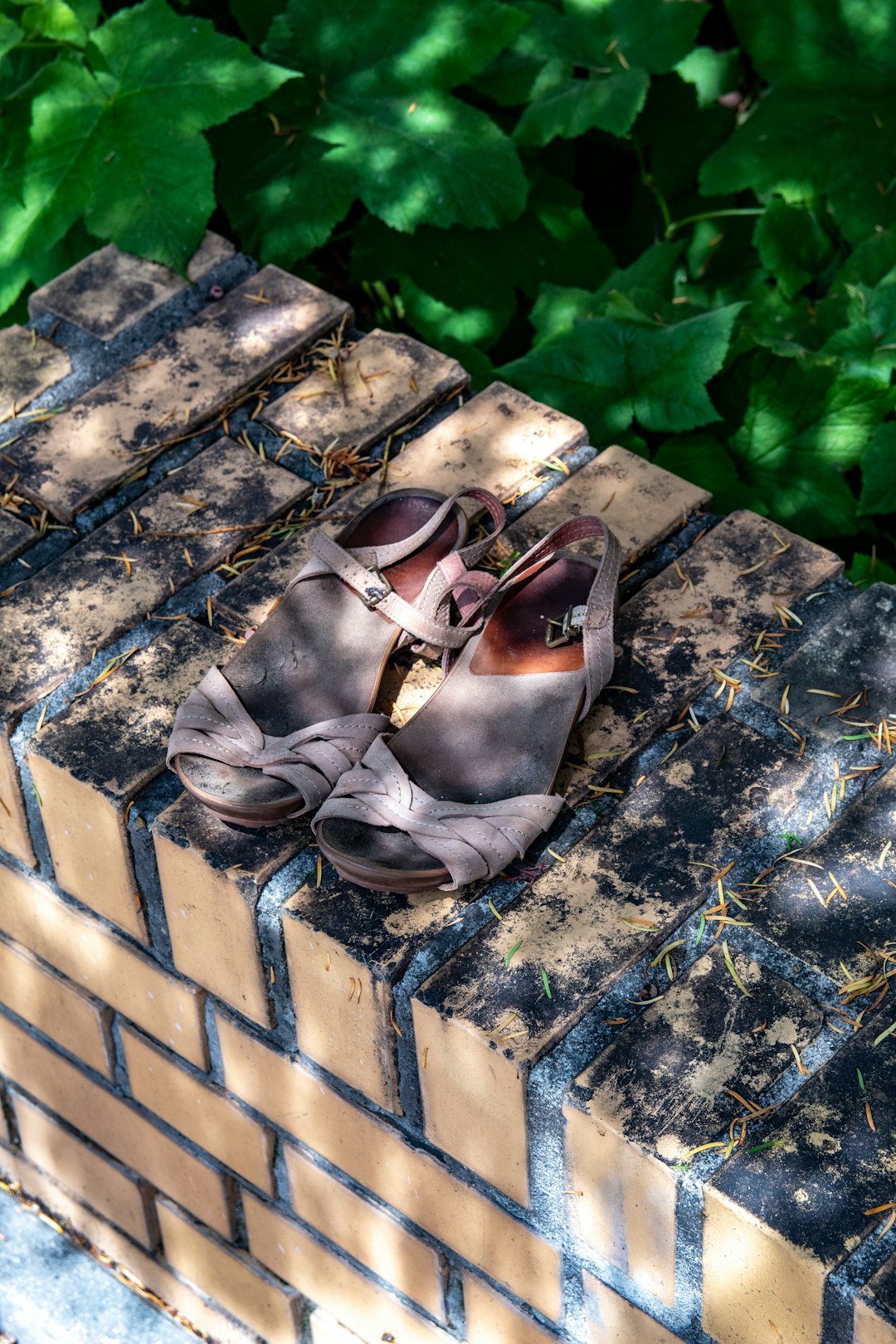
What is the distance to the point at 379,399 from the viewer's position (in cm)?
242

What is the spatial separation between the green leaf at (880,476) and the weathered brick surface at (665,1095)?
3.29 ft

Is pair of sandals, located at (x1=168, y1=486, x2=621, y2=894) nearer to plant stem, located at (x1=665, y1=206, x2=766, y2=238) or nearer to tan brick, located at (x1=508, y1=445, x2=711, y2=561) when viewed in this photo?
tan brick, located at (x1=508, y1=445, x2=711, y2=561)

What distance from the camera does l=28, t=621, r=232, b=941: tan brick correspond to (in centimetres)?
193

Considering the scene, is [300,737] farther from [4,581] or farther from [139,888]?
[4,581]

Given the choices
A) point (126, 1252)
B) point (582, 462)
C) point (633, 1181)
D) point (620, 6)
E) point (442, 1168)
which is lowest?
point (126, 1252)

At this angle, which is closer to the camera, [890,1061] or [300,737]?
[890,1061]

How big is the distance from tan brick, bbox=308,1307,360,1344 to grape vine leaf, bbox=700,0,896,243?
2073mm

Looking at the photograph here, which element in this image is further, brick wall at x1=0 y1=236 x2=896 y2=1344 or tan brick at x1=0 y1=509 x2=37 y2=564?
tan brick at x1=0 y1=509 x2=37 y2=564

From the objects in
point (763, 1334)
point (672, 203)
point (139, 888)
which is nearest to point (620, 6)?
point (672, 203)

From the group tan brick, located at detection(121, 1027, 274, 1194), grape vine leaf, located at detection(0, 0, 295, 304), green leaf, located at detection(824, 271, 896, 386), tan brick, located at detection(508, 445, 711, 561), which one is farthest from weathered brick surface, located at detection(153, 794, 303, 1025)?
green leaf, located at detection(824, 271, 896, 386)

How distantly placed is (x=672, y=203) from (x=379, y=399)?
4.25 ft

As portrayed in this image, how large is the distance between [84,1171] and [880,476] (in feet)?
5.76

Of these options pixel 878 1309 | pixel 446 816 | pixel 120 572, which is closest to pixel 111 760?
pixel 120 572

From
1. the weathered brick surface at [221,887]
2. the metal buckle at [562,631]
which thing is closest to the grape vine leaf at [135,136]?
the metal buckle at [562,631]
